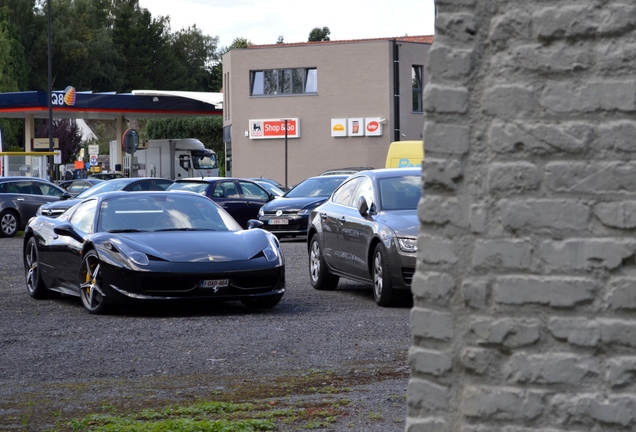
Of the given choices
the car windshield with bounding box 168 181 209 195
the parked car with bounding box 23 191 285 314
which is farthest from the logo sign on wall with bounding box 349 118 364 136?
the parked car with bounding box 23 191 285 314

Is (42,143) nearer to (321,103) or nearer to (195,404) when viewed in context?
(321,103)

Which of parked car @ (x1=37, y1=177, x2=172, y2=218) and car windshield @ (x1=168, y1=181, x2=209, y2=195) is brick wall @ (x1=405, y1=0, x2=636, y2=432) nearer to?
parked car @ (x1=37, y1=177, x2=172, y2=218)

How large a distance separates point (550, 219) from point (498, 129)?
0.37m

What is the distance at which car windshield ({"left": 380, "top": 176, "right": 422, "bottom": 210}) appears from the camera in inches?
505

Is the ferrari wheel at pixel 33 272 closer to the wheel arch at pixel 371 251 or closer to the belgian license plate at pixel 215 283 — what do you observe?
the belgian license plate at pixel 215 283

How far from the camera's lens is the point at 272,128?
2164 inches

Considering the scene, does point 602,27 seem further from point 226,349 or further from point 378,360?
point 226,349

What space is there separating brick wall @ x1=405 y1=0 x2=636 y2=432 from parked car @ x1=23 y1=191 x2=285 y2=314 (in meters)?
7.23

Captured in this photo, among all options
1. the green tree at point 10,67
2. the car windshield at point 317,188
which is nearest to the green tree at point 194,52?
the green tree at point 10,67

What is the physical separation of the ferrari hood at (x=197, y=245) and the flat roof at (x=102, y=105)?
50612 mm

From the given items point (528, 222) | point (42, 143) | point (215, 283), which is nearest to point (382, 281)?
point (215, 283)

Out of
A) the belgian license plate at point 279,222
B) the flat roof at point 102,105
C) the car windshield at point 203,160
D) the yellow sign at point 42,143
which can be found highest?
the flat roof at point 102,105

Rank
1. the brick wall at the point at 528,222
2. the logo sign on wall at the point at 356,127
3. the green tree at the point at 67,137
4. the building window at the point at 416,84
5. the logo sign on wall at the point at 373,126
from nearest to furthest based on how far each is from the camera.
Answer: the brick wall at the point at 528,222, the logo sign on wall at the point at 373,126, the logo sign on wall at the point at 356,127, the building window at the point at 416,84, the green tree at the point at 67,137

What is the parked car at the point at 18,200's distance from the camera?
97.1ft
